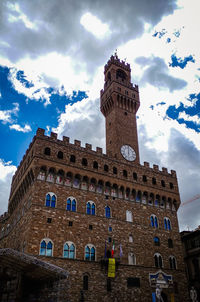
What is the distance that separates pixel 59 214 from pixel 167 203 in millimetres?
16440

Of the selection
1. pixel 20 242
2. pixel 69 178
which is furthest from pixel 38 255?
pixel 69 178

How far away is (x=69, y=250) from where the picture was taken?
2834 cm

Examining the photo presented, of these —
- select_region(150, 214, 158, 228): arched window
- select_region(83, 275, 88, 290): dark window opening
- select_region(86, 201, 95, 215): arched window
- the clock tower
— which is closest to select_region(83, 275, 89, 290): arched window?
select_region(83, 275, 88, 290): dark window opening

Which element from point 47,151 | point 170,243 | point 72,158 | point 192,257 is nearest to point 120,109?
point 72,158

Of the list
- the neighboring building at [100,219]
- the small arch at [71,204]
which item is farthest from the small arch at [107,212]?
the small arch at [71,204]

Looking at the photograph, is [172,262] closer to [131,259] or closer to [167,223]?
[167,223]

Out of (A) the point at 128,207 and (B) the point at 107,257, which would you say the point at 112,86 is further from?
(B) the point at 107,257

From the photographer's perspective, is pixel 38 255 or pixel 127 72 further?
pixel 127 72

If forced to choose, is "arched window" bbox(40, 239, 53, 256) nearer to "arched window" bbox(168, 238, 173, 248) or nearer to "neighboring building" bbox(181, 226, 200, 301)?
"arched window" bbox(168, 238, 173, 248)

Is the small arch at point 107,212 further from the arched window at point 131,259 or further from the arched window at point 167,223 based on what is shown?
the arched window at point 167,223

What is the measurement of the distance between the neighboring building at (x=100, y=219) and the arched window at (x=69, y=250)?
0.22ft

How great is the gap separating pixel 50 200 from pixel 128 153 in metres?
13.9

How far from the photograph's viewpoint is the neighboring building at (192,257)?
41000 mm

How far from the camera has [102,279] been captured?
28.6m
